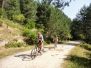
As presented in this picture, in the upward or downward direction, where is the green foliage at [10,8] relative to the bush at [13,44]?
upward

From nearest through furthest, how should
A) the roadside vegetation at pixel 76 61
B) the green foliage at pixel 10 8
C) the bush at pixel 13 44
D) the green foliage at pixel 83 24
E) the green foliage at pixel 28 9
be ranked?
1. the roadside vegetation at pixel 76 61
2. the bush at pixel 13 44
3. the green foliage at pixel 10 8
4. the green foliage at pixel 28 9
5. the green foliage at pixel 83 24

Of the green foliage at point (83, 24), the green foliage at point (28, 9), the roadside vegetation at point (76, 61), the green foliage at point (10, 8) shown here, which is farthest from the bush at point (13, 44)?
the green foliage at point (83, 24)

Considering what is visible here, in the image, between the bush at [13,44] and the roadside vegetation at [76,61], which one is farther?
the bush at [13,44]

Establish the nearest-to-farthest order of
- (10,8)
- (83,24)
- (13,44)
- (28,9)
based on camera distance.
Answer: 1. (13,44)
2. (10,8)
3. (28,9)
4. (83,24)

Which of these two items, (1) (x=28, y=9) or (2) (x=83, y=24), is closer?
(1) (x=28, y=9)

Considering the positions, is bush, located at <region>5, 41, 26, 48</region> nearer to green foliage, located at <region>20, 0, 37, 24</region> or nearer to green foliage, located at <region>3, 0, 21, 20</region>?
green foliage, located at <region>3, 0, 21, 20</region>

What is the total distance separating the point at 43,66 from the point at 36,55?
458 cm

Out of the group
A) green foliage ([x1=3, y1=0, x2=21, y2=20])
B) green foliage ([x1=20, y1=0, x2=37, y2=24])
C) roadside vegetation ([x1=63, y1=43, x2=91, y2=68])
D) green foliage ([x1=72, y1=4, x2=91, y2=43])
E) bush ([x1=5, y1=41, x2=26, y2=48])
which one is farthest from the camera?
green foliage ([x1=72, y1=4, x2=91, y2=43])

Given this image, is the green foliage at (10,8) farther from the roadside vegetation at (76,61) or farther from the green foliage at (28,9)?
the roadside vegetation at (76,61)

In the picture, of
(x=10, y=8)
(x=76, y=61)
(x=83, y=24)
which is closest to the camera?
(x=76, y=61)

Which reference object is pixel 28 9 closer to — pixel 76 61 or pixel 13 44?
pixel 13 44

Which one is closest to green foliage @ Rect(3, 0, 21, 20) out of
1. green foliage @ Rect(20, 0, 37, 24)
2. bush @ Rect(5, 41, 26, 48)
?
green foliage @ Rect(20, 0, 37, 24)

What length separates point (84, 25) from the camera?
91.8 m

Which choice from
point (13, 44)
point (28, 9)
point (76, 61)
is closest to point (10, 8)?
point (28, 9)
